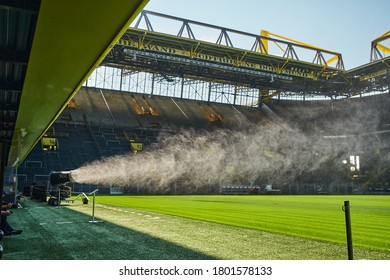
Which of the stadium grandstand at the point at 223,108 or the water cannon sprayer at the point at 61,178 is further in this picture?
the stadium grandstand at the point at 223,108

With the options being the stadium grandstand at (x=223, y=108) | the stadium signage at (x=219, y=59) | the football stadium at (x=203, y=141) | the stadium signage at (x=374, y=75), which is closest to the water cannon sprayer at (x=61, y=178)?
the football stadium at (x=203, y=141)

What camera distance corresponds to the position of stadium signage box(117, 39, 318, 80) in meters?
36.7

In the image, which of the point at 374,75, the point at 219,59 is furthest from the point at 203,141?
the point at 374,75

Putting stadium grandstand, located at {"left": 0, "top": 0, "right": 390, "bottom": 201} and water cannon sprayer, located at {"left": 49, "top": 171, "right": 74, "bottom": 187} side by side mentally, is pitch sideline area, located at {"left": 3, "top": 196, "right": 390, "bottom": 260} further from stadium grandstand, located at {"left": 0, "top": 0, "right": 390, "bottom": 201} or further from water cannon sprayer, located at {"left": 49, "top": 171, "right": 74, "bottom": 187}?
stadium grandstand, located at {"left": 0, "top": 0, "right": 390, "bottom": 201}

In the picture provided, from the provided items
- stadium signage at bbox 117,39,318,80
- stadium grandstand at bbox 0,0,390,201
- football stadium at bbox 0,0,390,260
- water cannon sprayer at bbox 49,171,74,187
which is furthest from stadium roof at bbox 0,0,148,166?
stadium signage at bbox 117,39,318,80

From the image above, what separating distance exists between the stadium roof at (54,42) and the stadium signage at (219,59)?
96.2 ft

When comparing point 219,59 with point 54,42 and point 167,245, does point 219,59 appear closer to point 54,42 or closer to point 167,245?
point 167,245

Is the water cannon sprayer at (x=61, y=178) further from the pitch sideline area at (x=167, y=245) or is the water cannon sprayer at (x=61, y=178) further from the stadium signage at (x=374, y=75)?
the stadium signage at (x=374, y=75)

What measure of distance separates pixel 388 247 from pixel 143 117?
144 ft

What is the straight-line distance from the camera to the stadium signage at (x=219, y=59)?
36656 millimetres

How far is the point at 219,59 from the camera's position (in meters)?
41.4

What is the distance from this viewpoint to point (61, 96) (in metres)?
7.13

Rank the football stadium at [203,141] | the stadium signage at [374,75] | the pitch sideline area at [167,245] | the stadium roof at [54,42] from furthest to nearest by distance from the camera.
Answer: the stadium signage at [374,75] < the football stadium at [203,141] < the pitch sideline area at [167,245] < the stadium roof at [54,42]

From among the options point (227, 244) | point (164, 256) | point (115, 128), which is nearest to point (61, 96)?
point (164, 256)
